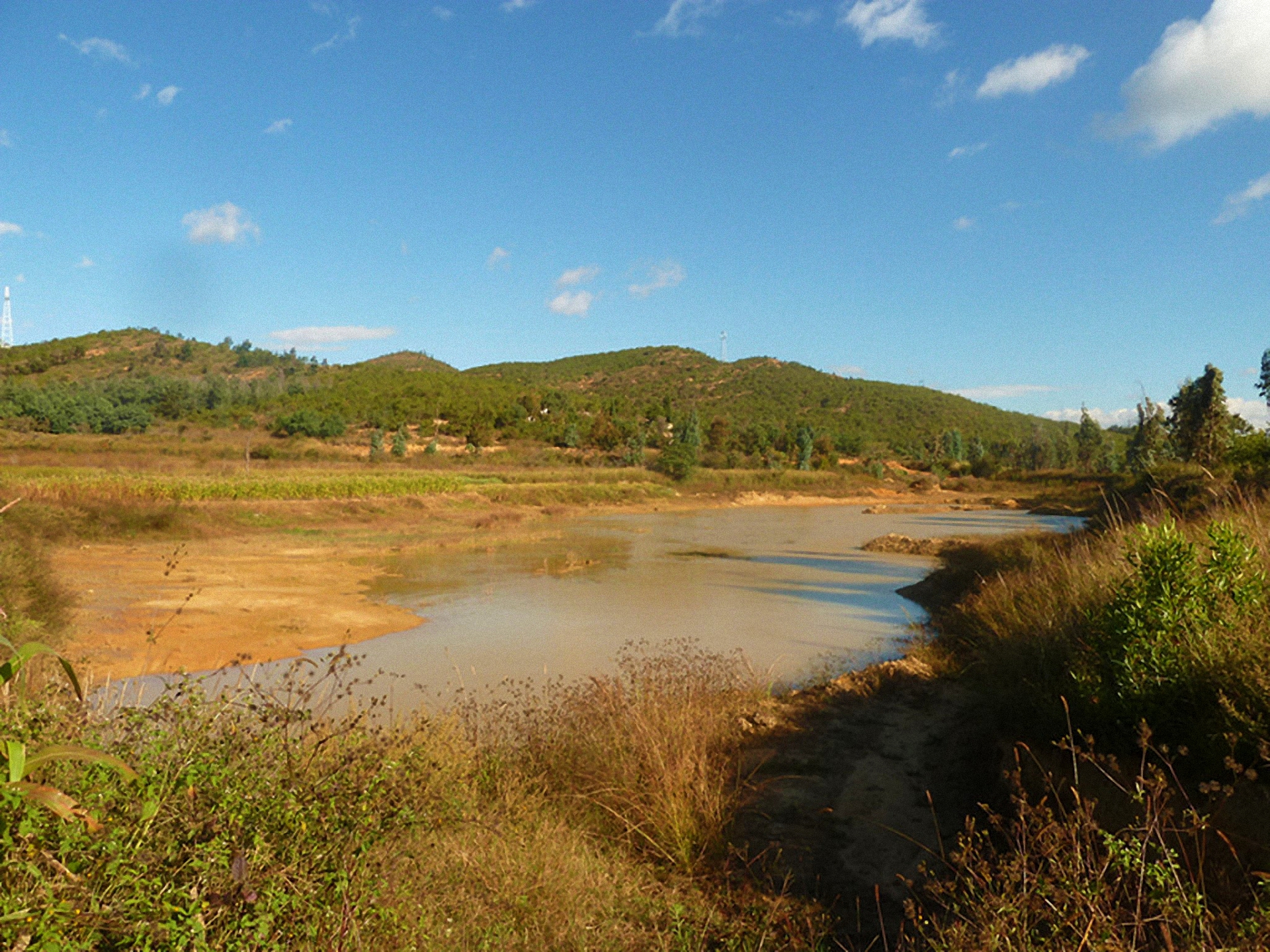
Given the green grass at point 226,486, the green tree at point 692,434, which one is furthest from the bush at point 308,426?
the green tree at point 692,434

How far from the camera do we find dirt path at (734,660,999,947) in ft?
14.7

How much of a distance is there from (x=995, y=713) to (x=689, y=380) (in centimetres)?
11889

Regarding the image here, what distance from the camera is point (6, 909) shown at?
1854 mm

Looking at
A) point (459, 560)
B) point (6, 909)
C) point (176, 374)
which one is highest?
point (176, 374)

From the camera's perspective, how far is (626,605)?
1605cm

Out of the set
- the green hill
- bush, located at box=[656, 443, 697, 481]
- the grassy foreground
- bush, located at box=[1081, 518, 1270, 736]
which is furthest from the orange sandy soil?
the green hill

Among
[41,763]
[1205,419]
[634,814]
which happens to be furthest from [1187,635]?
[1205,419]

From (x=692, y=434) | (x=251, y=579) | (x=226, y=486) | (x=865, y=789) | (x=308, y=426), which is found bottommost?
(x=251, y=579)

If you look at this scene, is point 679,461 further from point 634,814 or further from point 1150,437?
point 634,814

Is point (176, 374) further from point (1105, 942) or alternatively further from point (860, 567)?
Result: point (1105, 942)

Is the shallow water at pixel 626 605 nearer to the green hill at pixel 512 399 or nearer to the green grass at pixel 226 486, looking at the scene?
the green grass at pixel 226 486

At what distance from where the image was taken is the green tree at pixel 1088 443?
246 feet

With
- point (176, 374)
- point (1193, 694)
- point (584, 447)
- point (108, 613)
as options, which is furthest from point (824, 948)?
point (176, 374)

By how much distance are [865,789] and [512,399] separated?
270ft
